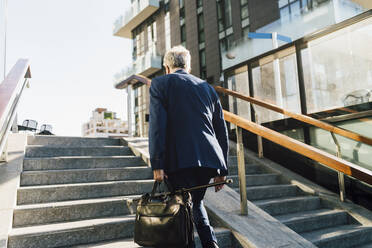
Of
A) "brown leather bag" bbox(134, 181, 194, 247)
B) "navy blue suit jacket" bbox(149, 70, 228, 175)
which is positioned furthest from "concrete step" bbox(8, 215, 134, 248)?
"navy blue suit jacket" bbox(149, 70, 228, 175)

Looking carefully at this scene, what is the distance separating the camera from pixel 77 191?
10.1ft

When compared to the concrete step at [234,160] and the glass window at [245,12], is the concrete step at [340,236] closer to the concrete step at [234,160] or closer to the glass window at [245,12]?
the concrete step at [234,160]

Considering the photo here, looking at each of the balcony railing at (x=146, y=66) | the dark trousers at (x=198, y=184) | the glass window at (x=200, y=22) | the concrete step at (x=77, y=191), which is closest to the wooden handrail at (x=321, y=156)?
the dark trousers at (x=198, y=184)

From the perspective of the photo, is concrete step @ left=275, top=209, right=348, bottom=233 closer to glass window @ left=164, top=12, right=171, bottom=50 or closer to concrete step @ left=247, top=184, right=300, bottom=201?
concrete step @ left=247, top=184, right=300, bottom=201

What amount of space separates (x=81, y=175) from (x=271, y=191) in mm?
2224

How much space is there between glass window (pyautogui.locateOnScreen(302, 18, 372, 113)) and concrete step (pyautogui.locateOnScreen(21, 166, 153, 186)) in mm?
2694

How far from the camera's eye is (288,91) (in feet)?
17.0

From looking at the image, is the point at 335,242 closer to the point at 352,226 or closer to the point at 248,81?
the point at 352,226

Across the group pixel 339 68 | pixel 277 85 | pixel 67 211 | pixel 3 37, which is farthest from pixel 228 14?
pixel 67 211

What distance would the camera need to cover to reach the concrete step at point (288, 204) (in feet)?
11.3

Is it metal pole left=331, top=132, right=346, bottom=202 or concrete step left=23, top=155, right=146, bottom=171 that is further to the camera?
metal pole left=331, top=132, right=346, bottom=202

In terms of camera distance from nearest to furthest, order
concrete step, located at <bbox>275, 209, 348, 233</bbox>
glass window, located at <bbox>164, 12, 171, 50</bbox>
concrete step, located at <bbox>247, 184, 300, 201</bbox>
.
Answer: concrete step, located at <bbox>275, 209, 348, 233</bbox>, concrete step, located at <bbox>247, 184, 300, 201</bbox>, glass window, located at <bbox>164, 12, 171, 50</bbox>

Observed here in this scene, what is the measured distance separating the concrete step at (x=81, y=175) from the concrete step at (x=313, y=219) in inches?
63.4

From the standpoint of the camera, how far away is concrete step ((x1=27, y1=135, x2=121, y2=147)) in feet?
14.1
